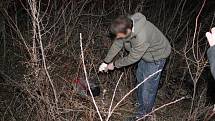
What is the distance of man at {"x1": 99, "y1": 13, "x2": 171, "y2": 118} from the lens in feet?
13.1

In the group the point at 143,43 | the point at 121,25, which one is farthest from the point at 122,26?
the point at 143,43

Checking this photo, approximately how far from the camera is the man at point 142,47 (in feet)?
13.1

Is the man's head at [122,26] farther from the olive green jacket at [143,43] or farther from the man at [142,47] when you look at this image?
the olive green jacket at [143,43]

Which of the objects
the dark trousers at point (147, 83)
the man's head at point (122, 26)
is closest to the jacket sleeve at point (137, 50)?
the man's head at point (122, 26)

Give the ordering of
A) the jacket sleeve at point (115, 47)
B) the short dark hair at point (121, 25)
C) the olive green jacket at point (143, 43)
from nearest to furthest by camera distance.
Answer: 1. the short dark hair at point (121, 25)
2. the olive green jacket at point (143, 43)
3. the jacket sleeve at point (115, 47)

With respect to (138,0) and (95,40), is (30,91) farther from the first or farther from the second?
(138,0)

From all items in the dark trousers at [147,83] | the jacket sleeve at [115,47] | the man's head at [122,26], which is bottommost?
the dark trousers at [147,83]

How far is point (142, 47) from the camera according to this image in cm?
410

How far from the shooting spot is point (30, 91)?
417 cm

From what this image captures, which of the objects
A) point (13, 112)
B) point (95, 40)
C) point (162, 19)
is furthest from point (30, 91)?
point (162, 19)

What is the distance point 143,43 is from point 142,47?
5 cm

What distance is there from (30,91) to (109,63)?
1.12 meters

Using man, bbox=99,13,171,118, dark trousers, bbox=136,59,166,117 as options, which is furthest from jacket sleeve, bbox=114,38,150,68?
dark trousers, bbox=136,59,166,117

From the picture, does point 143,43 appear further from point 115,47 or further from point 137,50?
point 115,47
